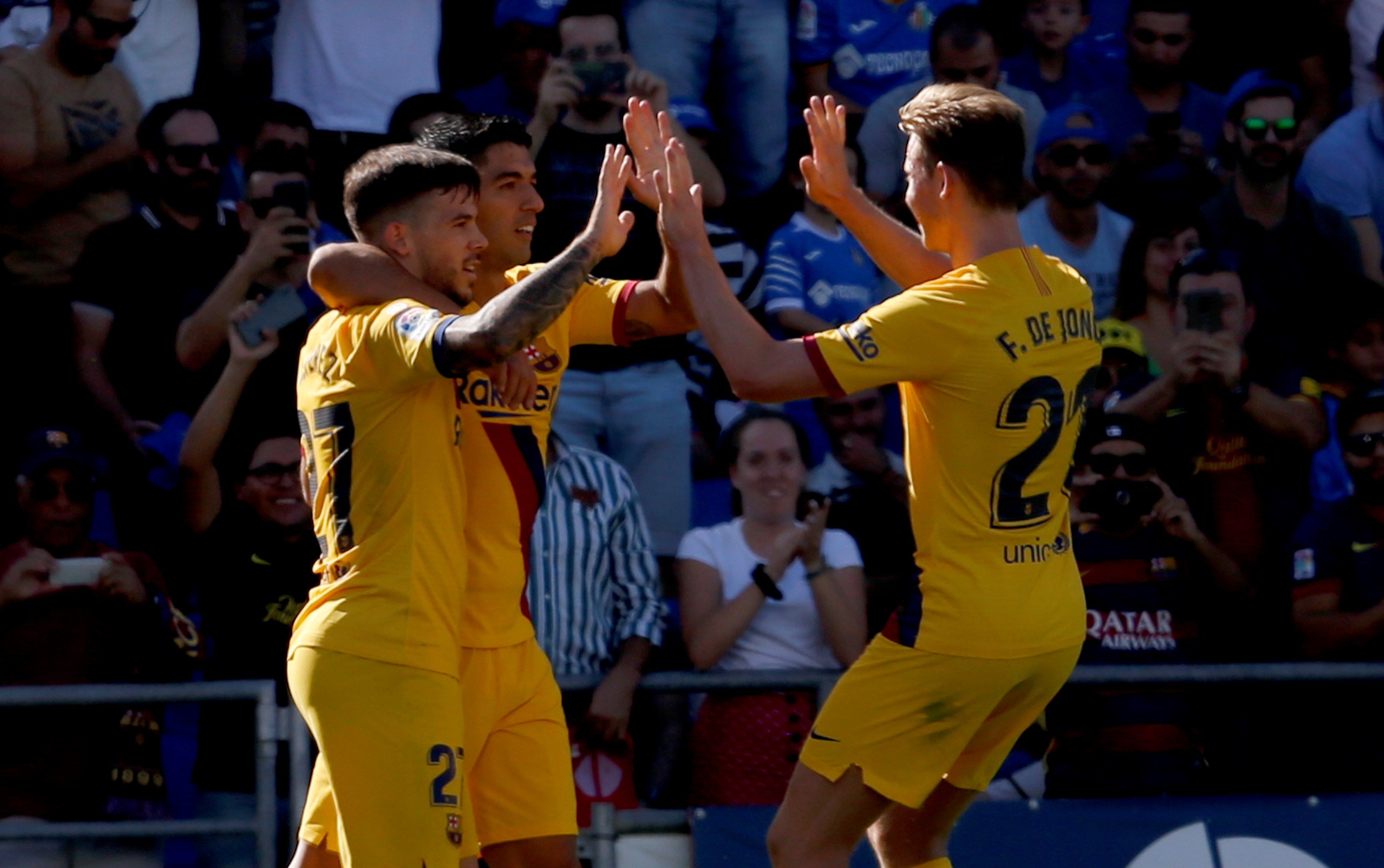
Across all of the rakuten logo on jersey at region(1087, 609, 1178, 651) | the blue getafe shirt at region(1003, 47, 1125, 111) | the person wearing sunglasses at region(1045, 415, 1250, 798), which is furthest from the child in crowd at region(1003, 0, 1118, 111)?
the rakuten logo on jersey at region(1087, 609, 1178, 651)

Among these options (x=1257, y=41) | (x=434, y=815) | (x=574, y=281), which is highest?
(x=1257, y=41)

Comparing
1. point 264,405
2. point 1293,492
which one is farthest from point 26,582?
point 1293,492

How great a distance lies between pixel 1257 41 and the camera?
8.97 metres

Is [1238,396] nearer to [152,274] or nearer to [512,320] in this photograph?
[512,320]

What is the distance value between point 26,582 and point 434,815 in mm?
2952


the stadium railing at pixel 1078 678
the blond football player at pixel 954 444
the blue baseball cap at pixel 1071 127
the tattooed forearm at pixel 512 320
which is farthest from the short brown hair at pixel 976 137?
the blue baseball cap at pixel 1071 127

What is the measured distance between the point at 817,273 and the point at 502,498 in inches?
136

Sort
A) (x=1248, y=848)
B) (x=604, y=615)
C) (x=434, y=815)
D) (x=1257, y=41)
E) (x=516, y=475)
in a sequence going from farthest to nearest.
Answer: (x=1257, y=41)
(x=604, y=615)
(x=1248, y=848)
(x=516, y=475)
(x=434, y=815)

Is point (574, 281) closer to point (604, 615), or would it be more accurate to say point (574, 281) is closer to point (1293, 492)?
point (604, 615)

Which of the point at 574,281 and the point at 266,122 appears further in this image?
the point at 266,122

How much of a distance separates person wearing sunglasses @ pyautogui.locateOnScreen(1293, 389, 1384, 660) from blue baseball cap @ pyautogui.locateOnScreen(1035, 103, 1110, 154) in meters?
1.84

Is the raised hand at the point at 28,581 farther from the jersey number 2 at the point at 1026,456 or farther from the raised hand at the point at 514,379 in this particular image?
the jersey number 2 at the point at 1026,456

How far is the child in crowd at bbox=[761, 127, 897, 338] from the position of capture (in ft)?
24.3

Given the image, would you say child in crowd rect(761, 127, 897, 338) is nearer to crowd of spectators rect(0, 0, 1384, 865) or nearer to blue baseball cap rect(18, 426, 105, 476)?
crowd of spectators rect(0, 0, 1384, 865)
